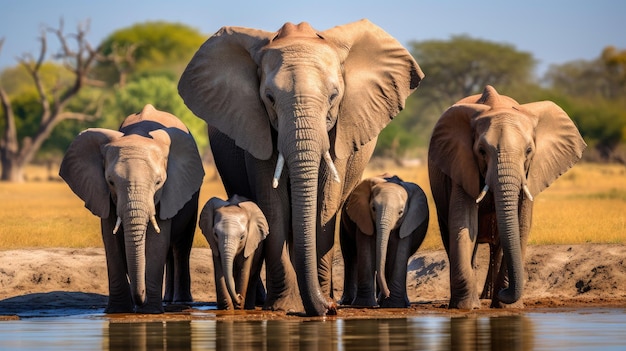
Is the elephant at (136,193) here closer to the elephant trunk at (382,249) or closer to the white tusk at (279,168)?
the white tusk at (279,168)

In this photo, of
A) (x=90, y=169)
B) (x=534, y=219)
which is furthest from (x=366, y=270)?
(x=534, y=219)

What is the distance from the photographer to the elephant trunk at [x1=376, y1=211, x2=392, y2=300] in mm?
12633

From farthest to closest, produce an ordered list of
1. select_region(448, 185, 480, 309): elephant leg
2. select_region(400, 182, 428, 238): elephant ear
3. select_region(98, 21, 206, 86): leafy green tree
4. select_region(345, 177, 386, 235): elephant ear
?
1. select_region(98, 21, 206, 86): leafy green tree
2. select_region(345, 177, 386, 235): elephant ear
3. select_region(400, 182, 428, 238): elephant ear
4. select_region(448, 185, 480, 309): elephant leg

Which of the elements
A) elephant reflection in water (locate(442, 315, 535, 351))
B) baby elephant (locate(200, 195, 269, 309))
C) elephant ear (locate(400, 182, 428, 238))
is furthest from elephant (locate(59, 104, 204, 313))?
elephant reflection in water (locate(442, 315, 535, 351))

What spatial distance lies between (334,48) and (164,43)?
60268 millimetres

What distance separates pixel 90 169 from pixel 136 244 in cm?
104

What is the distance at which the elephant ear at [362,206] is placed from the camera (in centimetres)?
1337

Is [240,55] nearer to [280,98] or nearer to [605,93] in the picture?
[280,98]

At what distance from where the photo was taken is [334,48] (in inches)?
484

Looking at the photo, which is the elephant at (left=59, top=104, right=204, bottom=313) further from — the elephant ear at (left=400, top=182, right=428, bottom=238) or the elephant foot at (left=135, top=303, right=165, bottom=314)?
the elephant ear at (left=400, top=182, right=428, bottom=238)

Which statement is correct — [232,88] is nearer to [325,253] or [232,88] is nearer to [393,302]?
[325,253]

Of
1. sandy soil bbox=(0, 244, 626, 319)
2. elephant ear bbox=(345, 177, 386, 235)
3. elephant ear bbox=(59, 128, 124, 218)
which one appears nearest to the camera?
elephant ear bbox=(59, 128, 124, 218)

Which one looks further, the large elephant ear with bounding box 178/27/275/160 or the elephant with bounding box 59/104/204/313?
the large elephant ear with bounding box 178/27/275/160

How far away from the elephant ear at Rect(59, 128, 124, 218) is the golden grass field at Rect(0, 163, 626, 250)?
4562mm
